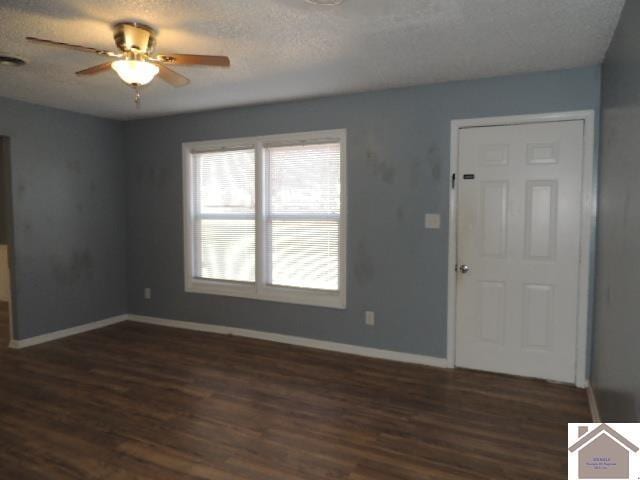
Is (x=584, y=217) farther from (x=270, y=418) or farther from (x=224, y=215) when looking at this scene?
(x=224, y=215)

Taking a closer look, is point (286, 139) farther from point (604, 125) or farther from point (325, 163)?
point (604, 125)

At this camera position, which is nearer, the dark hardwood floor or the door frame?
the dark hardwood floor

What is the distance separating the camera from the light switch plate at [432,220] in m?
3.83

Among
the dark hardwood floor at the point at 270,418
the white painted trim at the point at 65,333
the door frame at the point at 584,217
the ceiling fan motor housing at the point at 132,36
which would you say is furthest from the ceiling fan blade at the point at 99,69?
the white painted trim at the point at 65,333

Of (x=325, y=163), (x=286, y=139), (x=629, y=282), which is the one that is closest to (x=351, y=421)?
(x=629, y=282)

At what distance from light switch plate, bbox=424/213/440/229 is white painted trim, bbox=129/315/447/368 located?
1.18m

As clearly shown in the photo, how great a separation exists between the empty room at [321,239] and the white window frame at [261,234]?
27 millimetres

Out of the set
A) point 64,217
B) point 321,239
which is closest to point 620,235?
point 321,239

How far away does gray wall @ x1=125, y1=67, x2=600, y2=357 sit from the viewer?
357 cm

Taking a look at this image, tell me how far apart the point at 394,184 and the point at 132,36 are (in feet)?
7.83

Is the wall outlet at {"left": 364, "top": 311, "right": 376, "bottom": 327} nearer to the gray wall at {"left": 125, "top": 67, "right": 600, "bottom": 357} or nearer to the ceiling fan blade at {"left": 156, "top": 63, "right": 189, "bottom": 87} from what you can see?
the gray wall at {"left": 125, "top": 67, "right": 600, "bottom": 357}

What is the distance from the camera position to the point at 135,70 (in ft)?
8.13

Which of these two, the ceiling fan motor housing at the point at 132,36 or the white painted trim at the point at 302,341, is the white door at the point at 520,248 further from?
the ceiling fan motor housing at the point at 132,36

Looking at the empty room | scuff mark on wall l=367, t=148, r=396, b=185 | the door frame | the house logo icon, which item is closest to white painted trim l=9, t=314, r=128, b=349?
the empty room
